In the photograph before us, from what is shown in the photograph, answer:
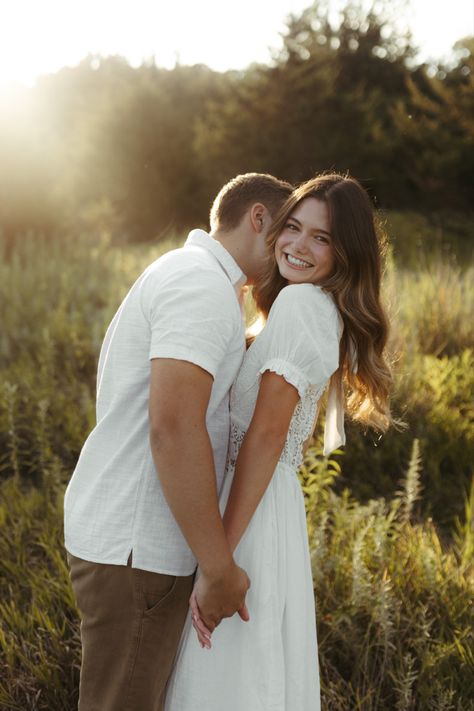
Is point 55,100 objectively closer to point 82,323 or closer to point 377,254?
point 82,323

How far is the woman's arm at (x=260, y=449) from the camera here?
1.81 meters

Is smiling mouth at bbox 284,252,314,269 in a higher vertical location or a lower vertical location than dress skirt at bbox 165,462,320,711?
higher

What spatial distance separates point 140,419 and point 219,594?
46cm

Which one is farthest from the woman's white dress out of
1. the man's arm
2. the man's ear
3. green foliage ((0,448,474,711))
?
green foliage ((0,448,474,711))

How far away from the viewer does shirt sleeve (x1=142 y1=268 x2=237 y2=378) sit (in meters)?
1.67

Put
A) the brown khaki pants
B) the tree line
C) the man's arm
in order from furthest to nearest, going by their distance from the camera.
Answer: the tree line → the brown khaki pants → the man's arm

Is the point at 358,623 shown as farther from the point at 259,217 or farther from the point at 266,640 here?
the point at 259,217

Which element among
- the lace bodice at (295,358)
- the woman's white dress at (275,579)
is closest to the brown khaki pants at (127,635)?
the woman's white dress at (275,579)

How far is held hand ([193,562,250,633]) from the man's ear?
101 cm

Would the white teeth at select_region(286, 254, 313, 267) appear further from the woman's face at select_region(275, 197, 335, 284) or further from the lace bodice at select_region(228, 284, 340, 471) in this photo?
the lace bodice at select_region(228, 284, 340, 471)

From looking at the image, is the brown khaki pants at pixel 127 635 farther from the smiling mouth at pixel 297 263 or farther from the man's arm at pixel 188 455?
the smiling mouth at pixel 297 263

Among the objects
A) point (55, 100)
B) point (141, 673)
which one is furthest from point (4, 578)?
point (55, 100)

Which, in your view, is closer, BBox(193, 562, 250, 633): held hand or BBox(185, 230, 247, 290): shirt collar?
BBox(193, 562, 250, 633): held hand

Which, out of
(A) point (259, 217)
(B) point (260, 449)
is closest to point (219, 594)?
(B) point (260, 449)
